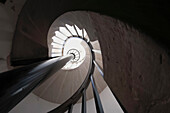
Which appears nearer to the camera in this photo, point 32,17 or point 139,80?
point 139,80

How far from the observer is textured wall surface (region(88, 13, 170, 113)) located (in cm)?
77

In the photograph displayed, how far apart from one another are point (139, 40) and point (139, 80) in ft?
1.05

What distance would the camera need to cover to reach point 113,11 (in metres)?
1.13

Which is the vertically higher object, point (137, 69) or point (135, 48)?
point (135, 48)

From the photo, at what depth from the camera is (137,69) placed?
1.06m

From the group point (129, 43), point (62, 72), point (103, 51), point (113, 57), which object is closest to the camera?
point (129, 43)

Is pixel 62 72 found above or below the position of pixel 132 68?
below

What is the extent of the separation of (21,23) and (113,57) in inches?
67.3

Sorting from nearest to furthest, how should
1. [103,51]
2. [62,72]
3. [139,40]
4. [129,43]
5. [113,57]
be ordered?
[139,40] < [129,43] < [113,57] < [103,51] < [62,72]

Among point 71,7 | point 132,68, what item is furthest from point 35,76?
point 71,7

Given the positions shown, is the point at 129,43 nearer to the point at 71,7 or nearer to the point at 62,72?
the point at 71,7

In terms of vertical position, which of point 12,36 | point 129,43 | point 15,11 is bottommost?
point 129,43

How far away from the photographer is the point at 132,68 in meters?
1.15

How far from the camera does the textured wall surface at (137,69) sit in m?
0.77
